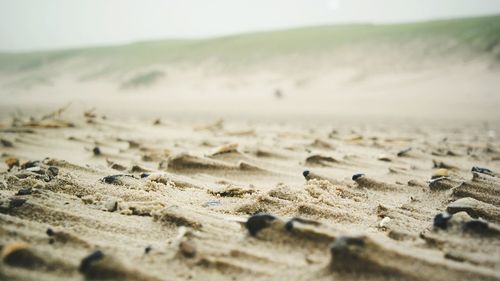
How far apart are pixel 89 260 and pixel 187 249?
0.29 m

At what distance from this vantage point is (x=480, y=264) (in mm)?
1058

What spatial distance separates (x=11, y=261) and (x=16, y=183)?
31.0 inches

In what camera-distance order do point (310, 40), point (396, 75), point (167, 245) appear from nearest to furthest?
point (167, 245)
point (396, 75)
point (310, 40)

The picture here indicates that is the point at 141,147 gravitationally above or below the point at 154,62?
below

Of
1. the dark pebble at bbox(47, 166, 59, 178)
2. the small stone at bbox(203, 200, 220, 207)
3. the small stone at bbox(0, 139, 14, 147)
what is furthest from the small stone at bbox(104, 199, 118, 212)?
the small stone at bbox(0, 139, 14, 147)

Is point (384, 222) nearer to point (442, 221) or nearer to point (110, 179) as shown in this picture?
point (442, 221)

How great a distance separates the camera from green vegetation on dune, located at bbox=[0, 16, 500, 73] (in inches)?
666

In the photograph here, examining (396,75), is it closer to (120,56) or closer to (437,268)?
(437,268)

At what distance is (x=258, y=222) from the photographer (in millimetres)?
1281

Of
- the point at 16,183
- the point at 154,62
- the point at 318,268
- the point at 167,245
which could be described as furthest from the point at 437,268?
the point at 154,62

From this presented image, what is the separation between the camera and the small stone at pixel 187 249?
1136mm

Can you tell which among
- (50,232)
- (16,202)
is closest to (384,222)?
(50,232)

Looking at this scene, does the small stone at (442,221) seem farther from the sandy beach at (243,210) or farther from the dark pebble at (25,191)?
the dark pebble at (25,191)

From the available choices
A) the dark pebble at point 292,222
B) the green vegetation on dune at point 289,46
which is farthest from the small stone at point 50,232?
the green vegetation on dune at point 289,46
